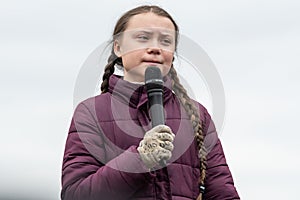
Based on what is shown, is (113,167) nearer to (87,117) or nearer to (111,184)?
(111,184)

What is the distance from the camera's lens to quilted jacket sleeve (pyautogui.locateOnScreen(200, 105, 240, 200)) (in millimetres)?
6156

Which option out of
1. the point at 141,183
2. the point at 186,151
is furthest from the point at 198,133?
the point at 141,183

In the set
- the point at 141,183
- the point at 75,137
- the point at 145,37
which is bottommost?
the point at 141,183

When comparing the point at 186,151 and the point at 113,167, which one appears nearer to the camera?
the point at 113,167

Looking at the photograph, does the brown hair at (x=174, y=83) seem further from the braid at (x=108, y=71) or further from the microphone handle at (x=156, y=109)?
the microphone handle at (x=156, y=109)

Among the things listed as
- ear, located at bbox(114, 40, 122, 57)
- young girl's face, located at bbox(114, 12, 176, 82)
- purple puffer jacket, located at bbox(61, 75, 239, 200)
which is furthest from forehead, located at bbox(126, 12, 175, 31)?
purple puffer jacket, located at bbox(61, 75, 239, 200)

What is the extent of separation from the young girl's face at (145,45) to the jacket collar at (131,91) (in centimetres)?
5

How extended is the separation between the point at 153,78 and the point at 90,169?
25.9 inches

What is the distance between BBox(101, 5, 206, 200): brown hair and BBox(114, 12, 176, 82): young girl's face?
52 mm

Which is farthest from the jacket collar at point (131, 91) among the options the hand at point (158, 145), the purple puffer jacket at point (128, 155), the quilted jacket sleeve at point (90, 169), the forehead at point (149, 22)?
the hand at point (158, 145)

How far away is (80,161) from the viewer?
19.2ft

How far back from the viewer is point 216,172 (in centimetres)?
620

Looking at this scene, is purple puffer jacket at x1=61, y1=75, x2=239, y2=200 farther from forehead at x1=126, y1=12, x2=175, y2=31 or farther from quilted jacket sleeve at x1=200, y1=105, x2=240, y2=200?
forehead at x1=126, y1=12, x2=175, y2=31

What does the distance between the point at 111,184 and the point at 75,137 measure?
1.46 ft
